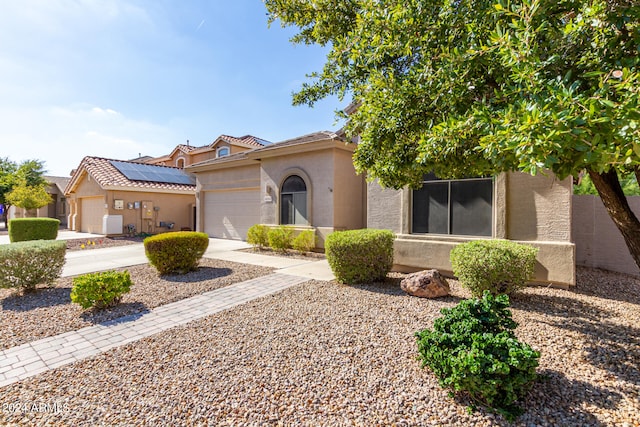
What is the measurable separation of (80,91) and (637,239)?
50.0 ft

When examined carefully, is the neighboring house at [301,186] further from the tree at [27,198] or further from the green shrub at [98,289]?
the tree at [27,198]

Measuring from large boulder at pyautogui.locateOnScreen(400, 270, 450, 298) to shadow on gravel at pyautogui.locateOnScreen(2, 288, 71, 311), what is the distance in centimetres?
714

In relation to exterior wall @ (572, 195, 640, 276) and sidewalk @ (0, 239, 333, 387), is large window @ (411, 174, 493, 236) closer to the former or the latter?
sidewalk @ (0, 239, 333, 387)

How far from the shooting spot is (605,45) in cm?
282

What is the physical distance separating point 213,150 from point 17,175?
1804 centimetres

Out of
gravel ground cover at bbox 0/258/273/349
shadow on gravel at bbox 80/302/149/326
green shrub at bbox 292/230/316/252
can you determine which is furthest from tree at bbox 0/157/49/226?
shadow on gravel at bbox 80/302/149/326

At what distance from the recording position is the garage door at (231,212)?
51.5ft

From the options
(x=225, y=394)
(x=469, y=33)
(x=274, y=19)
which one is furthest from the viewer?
(x=274, y=19)

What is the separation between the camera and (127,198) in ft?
61.4

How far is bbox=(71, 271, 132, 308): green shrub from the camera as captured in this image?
5.20 meters

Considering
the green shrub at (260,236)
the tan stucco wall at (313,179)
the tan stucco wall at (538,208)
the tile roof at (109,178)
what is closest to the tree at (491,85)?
the tan stucco wall at (538,208)

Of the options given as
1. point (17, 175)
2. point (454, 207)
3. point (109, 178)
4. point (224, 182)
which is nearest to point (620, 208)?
point (454, 207)

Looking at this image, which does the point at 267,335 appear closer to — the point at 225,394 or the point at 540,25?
the point at 225,394

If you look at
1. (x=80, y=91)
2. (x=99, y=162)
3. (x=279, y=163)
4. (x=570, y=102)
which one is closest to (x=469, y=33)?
(x=570, y=102)
